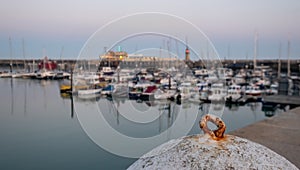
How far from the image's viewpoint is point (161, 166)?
119cm

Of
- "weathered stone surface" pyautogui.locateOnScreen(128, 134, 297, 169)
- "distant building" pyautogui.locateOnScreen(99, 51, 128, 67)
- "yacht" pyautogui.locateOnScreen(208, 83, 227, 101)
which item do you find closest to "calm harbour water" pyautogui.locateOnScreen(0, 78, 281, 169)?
"yacht" pyautogui.locateOnScreen(208, 83, 227, 101)

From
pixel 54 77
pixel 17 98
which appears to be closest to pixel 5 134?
pixel 17 98

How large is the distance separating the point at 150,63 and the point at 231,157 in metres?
1.40

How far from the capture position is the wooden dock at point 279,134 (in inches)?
139

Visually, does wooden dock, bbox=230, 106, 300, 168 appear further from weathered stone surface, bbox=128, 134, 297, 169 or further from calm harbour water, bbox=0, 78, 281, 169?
calm harbour water, bbox=0, 78, 281, 169

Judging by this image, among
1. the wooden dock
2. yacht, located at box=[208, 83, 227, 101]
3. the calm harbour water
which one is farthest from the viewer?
the calm harbour water

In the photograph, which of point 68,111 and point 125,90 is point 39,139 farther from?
point 125,90

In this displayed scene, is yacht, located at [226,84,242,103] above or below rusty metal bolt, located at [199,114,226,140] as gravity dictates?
below

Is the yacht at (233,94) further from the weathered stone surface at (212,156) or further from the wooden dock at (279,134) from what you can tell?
the weathered stone surface at (212,156)

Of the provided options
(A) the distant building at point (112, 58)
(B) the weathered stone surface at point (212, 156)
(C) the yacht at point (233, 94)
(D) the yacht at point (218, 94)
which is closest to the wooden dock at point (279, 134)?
(D) the yacht at point (218, 94)

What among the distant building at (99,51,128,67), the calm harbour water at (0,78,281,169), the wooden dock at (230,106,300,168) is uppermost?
the distant building at (99,51,128,67)

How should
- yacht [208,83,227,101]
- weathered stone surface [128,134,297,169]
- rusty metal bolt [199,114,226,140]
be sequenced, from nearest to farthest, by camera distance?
weathered stone surface [128,134,297,169], rusty metal bolt [199,114,226,140], yacht [208,83,227,101]

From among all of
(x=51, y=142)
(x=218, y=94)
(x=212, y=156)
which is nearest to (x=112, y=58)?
(x=212, y=156)

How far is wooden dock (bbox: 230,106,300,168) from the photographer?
353 centimetres
